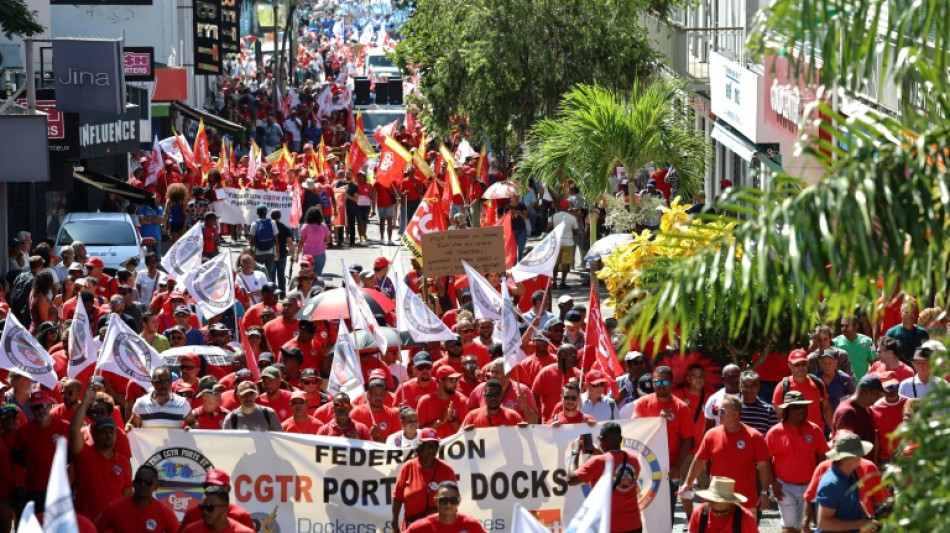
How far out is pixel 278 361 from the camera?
16812 mm

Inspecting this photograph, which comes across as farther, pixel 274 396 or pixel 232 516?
pixel 274 396

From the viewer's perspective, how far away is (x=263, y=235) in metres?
25.4

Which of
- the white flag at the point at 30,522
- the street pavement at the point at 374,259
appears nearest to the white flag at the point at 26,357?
the white flag at the point at 30,522

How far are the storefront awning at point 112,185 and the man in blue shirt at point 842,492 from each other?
→ 20.1 meters

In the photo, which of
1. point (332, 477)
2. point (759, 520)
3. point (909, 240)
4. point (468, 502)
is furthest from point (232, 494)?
point (909, 240)

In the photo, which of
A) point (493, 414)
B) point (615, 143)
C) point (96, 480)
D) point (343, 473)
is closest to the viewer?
point (96, 480)

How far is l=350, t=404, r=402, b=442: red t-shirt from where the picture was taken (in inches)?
533

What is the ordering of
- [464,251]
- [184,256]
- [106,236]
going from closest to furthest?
[464,251], [184,256], [106,236]

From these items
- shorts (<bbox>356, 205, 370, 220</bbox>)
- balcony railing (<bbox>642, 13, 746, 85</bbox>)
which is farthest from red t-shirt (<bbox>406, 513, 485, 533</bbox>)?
balcony railing (<bbox>642, 13, 746, 85</bbox>)

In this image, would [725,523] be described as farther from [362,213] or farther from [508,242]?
[362,213]

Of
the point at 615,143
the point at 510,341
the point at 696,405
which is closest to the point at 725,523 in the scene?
the point at 696,405

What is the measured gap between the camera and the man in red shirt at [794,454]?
12.5 meters

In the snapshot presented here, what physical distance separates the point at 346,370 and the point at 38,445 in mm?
2521

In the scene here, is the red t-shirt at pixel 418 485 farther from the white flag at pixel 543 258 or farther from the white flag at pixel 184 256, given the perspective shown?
the white flag at pixel 184 256
